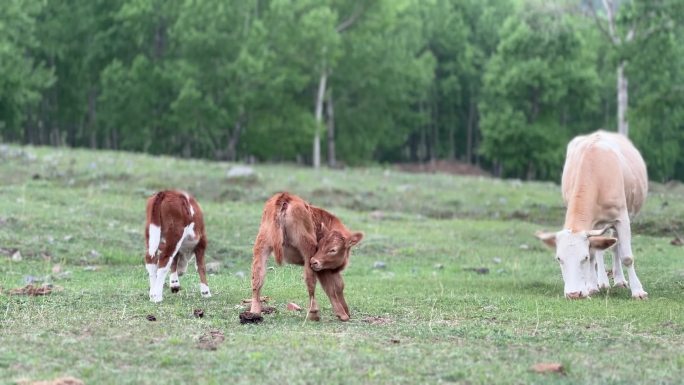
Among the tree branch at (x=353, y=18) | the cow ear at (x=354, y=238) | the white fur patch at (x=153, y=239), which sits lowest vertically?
the white fur patch at (x=153, y=239)

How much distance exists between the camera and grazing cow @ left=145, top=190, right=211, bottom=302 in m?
11.8

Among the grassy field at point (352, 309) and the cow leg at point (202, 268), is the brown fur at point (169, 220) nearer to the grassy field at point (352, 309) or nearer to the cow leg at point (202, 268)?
the cow leg at point (202, 268)

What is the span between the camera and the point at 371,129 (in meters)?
69.4

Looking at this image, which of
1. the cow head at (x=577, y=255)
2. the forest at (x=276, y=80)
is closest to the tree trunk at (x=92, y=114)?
the forest at (x=276, y=80)

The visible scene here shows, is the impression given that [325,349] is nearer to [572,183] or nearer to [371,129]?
[572,183]

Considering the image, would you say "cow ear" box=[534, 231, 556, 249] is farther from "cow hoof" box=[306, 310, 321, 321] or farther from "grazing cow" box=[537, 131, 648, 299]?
"cow hoof" box=[306, 310, 321, 321]

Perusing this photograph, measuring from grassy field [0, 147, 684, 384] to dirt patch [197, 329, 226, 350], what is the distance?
0.26ft

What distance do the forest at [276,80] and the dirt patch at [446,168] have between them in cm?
240

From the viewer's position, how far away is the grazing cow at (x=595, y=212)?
42.6 feet

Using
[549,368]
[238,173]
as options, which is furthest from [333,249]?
[238,173]

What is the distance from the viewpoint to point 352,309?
450 inches

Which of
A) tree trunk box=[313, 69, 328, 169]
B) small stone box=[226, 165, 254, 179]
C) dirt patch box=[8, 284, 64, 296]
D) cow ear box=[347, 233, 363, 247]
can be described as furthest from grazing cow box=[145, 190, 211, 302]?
tree trunk box=[313, 69, 328, 169]

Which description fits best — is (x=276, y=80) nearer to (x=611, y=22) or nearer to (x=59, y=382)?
(x=611, y=22)

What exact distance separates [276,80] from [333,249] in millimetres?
44994
